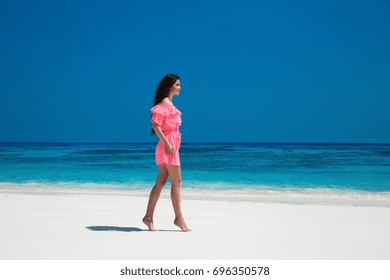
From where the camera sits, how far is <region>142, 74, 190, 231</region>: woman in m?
3.80

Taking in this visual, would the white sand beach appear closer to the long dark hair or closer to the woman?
the woman

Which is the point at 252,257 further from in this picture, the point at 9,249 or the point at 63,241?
the point at 9,249

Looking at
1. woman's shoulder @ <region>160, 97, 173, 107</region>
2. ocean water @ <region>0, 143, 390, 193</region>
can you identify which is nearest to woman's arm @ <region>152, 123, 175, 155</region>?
woman's shoulder @ <region>160, 97, 173, 107</region>

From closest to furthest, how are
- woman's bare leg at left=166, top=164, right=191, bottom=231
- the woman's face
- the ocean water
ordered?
woman's bare leg at left=166, top=164, right=191, bottom=231 → the woman's face → the ocean water

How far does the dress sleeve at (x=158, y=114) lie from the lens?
3.79 m

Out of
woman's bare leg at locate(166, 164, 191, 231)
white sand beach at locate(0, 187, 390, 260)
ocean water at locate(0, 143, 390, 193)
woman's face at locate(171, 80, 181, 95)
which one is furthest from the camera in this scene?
ocean water at locate(0, 143, 390, 193)

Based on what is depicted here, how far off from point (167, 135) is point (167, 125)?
9 centimetres

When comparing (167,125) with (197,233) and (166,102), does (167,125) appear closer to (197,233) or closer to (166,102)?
(166,102)

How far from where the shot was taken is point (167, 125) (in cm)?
385

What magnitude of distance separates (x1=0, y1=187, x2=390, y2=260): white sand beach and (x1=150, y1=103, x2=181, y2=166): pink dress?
2.14ft

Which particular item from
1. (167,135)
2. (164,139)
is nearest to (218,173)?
(167,135)
